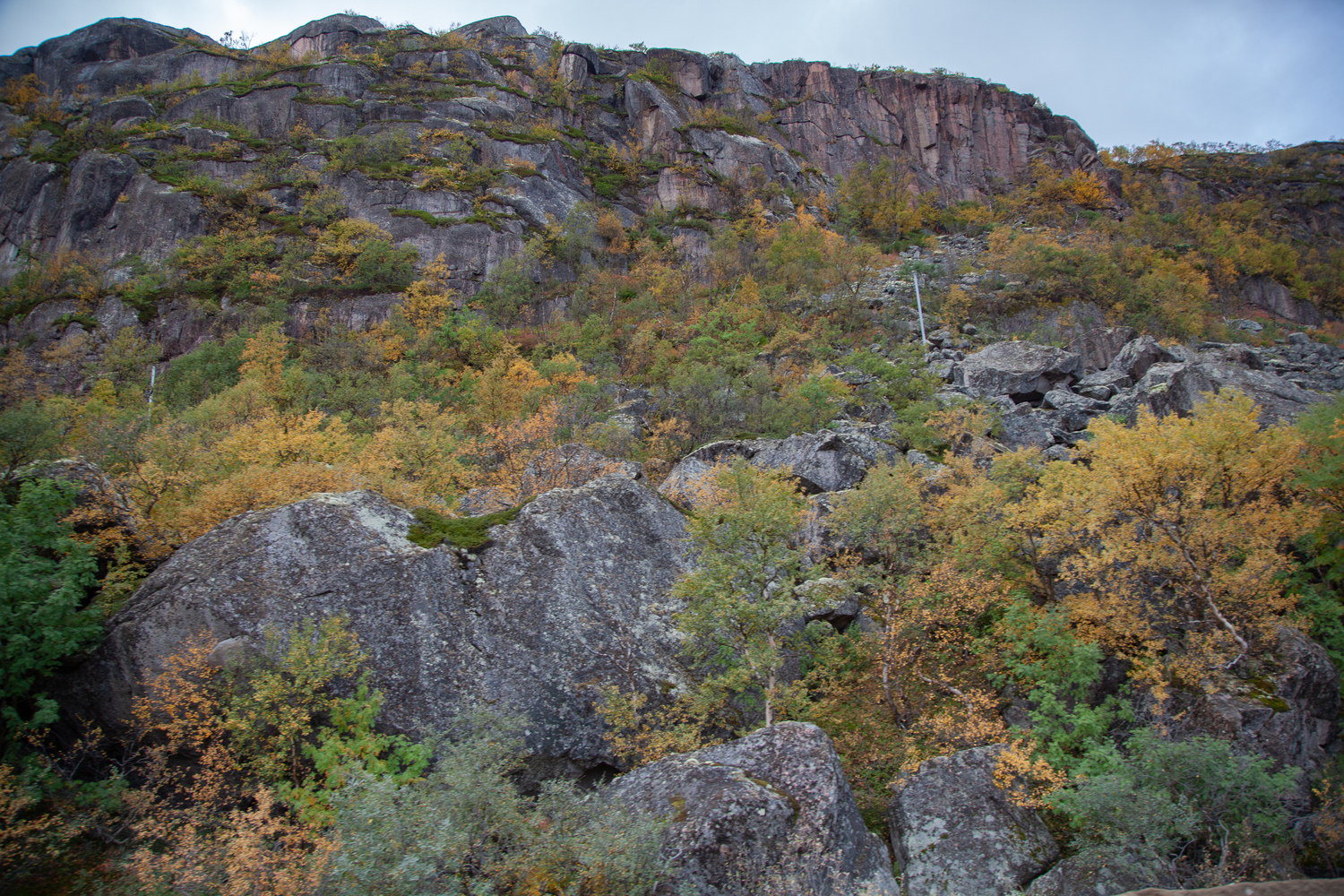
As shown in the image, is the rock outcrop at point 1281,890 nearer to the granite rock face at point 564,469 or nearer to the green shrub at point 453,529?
the green shrub at point 453,529

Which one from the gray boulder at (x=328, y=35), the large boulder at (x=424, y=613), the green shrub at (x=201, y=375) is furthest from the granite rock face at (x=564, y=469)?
the gray boulder at (x=328, y=35)

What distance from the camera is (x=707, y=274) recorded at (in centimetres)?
5884

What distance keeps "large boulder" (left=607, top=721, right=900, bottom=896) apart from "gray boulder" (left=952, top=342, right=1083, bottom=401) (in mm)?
32141

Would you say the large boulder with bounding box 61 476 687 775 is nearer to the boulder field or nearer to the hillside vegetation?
the boulder field

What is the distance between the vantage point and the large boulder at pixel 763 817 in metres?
9.40

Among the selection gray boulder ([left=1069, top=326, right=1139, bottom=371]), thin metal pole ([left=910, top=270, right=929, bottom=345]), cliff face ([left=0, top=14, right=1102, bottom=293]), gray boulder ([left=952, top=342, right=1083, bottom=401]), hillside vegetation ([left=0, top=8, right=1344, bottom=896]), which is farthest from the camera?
cliff face ([left=0, top=14, right=1102, bottom=293])

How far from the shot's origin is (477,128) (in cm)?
6781

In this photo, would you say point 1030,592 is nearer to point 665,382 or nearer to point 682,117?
point 665,382

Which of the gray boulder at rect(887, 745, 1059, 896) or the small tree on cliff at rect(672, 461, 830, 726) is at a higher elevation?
the small tree on cliff at rect(672, 461, 830, 726)

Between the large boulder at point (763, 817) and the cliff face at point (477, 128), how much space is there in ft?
175

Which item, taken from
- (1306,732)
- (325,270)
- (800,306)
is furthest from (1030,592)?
(325,270)

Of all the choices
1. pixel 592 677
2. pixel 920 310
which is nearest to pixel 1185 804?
pixel 592 677

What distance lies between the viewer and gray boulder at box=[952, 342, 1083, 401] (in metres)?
38.5

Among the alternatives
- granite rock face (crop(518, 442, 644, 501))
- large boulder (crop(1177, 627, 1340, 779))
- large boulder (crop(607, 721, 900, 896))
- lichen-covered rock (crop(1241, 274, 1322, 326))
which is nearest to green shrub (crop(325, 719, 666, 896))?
large boulder (crop(607, 721, 900, 896))
